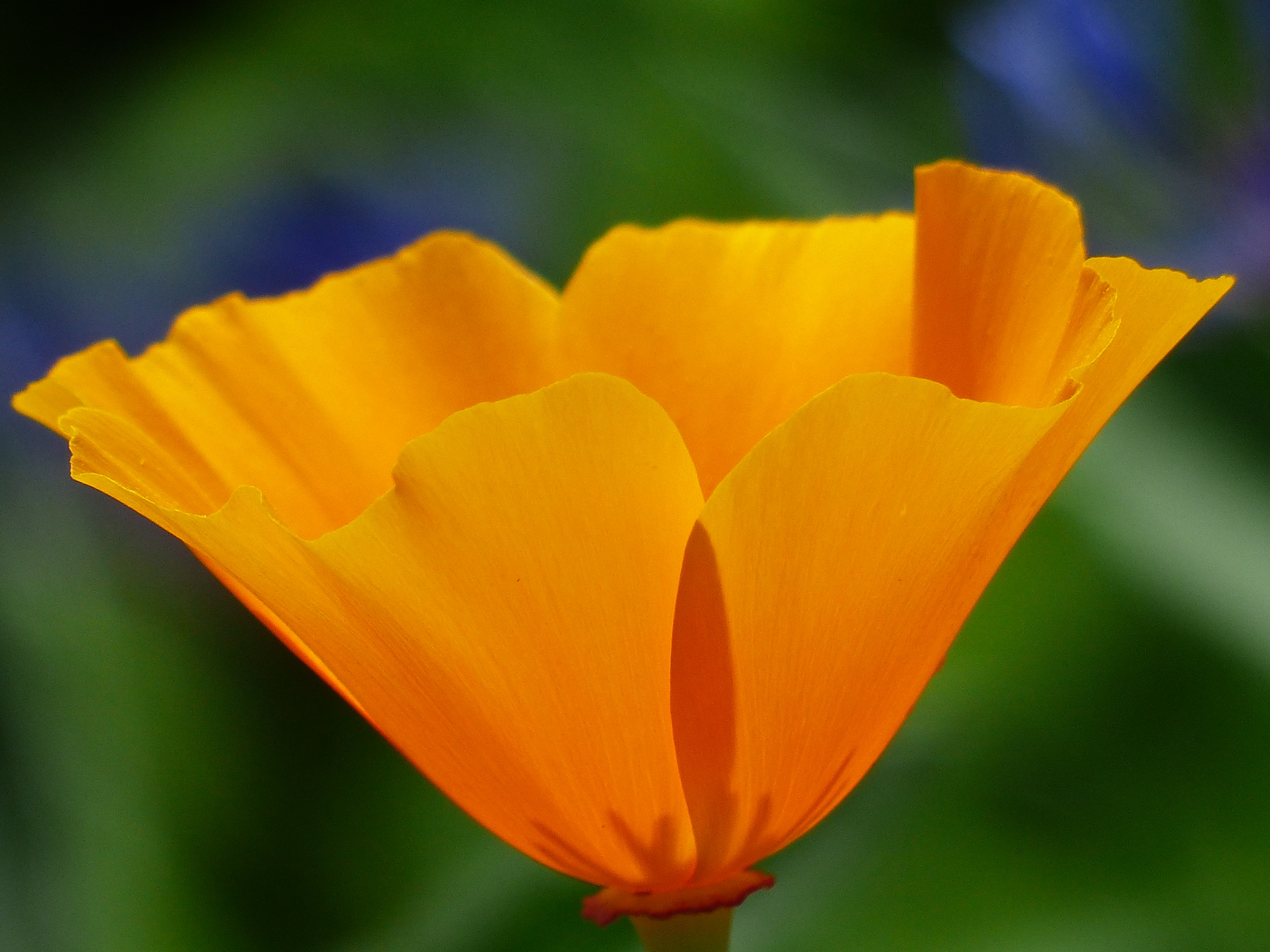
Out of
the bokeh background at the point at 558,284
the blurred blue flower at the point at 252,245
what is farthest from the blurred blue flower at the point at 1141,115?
the blurred blue flower at the point at 252,245

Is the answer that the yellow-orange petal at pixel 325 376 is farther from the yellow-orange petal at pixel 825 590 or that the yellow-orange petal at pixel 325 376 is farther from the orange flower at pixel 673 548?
the yellow-orange petal at pixel 825 590

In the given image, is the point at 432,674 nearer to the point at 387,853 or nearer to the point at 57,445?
the point at 387,853

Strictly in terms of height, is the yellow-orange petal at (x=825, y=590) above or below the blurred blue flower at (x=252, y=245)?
below

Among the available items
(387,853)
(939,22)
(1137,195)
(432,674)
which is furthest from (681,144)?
(432,674)

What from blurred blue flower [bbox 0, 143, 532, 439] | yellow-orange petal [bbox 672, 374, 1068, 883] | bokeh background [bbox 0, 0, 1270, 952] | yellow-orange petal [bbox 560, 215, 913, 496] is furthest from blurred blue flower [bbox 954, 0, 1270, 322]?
yellow-orange petal [bbox 672, 374, 1068, 883]

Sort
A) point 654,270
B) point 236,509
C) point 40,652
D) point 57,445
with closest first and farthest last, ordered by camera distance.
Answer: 1. point 236,509
2. point 654,270
3. point 40,652
4. point 57,445

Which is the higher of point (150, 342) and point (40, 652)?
point (150, 342)

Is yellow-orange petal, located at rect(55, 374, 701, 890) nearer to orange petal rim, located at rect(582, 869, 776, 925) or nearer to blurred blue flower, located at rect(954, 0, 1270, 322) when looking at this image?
orange petal rim, located at rect(582, 869, 776, 925)
